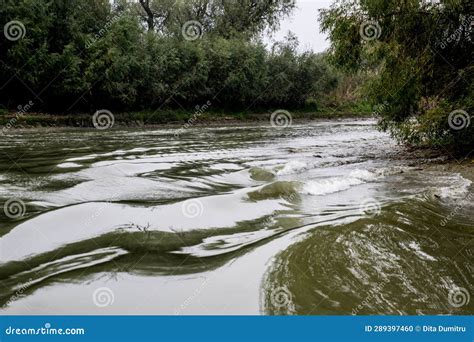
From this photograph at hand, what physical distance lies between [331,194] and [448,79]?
6.75 m

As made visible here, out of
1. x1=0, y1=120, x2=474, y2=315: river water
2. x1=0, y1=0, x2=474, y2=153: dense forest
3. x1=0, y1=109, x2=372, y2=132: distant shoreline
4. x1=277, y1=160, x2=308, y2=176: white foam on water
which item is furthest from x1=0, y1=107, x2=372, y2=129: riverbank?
x1=277, y1=160, x2=308, y2=176: white foam on water

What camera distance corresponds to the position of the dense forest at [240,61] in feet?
35.8

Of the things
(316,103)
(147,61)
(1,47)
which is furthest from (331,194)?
(316,103)

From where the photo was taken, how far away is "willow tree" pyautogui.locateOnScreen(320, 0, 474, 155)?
34.7 ft

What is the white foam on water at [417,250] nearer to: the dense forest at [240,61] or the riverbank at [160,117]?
the dense forest at [240,61]

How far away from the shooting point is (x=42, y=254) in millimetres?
3646

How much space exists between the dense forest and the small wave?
3726 mm

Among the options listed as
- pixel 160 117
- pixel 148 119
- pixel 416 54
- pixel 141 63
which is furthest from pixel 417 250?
pixel 141 63

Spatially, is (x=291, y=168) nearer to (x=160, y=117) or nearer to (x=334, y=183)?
(x=334, y=183)

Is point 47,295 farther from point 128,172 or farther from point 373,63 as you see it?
point 373,63

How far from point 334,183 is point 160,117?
22.4 meters

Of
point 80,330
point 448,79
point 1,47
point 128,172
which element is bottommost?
point 80,330

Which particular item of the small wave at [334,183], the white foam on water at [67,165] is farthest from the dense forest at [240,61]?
the white foam on water at [67,165]

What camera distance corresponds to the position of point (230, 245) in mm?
4066
